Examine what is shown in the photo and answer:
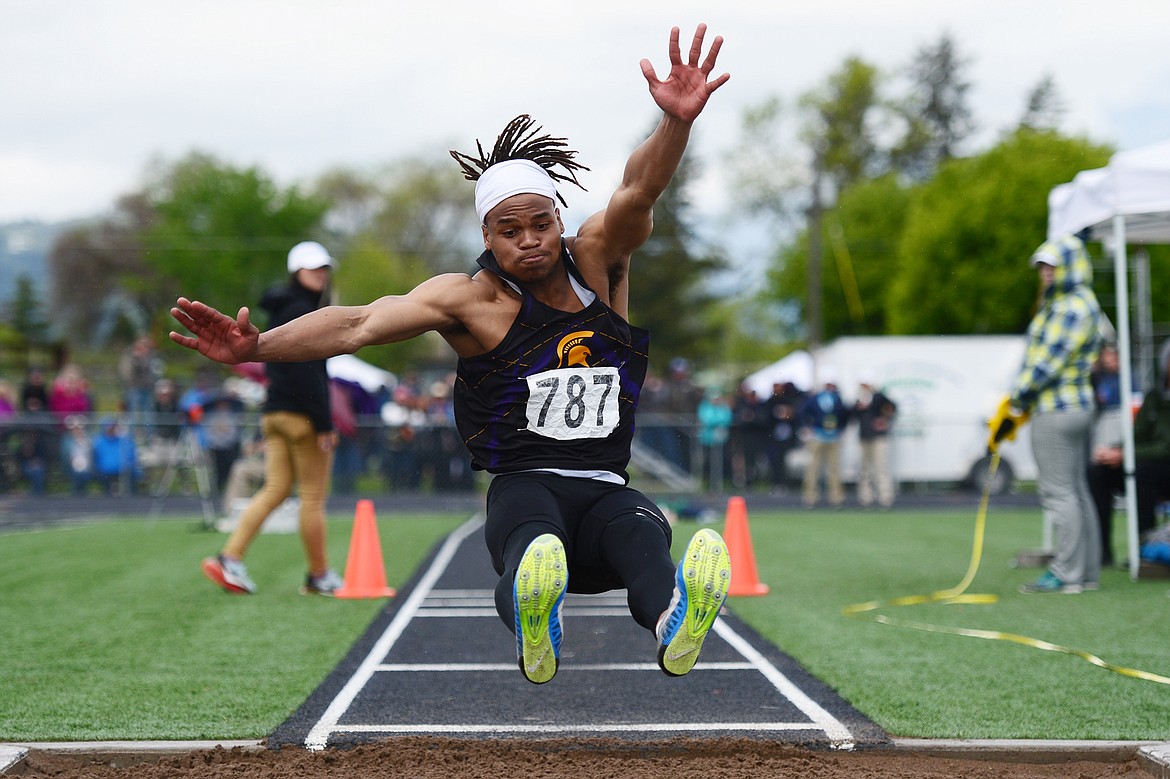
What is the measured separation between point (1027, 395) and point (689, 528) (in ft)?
21.7

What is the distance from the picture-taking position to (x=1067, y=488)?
8.72 meters

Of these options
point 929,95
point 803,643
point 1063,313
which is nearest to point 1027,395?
point 1063,313

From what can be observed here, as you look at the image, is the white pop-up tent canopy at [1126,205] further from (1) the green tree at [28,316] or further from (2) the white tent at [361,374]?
(1) the green tree at [28,316]

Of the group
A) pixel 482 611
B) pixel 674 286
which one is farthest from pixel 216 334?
pixel 674 286

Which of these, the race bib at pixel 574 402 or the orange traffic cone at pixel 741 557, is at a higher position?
the race bib at pixel 574 402

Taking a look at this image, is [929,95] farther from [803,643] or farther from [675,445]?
[803,643]

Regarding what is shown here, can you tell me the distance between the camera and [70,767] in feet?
13.8

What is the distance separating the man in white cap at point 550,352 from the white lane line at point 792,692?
3.57 feet

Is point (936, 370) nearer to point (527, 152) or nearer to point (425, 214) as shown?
point (527, 152)

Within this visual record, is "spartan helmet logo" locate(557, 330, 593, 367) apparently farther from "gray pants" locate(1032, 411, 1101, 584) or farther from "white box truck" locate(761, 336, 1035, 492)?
"white box truck" locate(761, 336, 1035, 492)

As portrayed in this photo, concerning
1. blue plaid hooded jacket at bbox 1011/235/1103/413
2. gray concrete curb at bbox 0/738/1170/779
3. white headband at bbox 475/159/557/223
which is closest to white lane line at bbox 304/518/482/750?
gray concrete curb at bbox 0/738/1170/779

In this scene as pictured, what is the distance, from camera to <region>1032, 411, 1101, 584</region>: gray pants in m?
8.68

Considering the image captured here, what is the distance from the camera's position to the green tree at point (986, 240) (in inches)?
1601

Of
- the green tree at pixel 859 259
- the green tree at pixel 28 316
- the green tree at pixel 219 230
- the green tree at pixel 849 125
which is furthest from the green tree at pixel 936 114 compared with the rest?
the green tree at pixel 28 316
